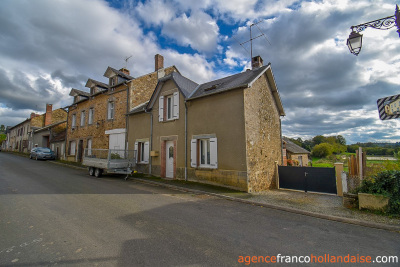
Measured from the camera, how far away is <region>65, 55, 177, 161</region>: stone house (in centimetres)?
1507

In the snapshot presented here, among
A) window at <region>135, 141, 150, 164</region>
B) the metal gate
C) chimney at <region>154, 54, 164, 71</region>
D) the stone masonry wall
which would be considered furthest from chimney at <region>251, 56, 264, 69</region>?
window at <region>135, 141, 150, 164</region>

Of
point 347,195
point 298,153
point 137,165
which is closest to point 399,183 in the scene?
point 347,195

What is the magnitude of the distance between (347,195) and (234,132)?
459 centimetres

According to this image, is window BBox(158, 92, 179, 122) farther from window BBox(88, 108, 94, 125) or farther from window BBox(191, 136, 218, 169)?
window BBox(88, 108, 94, 125)

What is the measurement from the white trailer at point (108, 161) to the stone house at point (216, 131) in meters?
1.45

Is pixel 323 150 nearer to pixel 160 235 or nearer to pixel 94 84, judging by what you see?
pixel 94 84

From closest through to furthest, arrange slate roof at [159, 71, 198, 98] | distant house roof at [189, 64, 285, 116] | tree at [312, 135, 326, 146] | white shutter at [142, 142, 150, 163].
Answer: distant house roof at [189, 64, 285, 116] → slate roof at [159, 71, 198, 98] → white shutter at [142, 142, 150, 163] → tree at [312, 135, 326, 146]

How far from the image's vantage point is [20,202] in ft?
18.8

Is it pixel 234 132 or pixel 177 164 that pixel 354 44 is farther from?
pixel 177 164

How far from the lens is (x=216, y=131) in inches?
369

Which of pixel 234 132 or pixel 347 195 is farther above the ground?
pixel 234 132

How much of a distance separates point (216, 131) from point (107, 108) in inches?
455

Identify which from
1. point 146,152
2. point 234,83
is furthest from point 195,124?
point 146,152

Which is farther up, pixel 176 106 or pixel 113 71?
pixel 113 71
